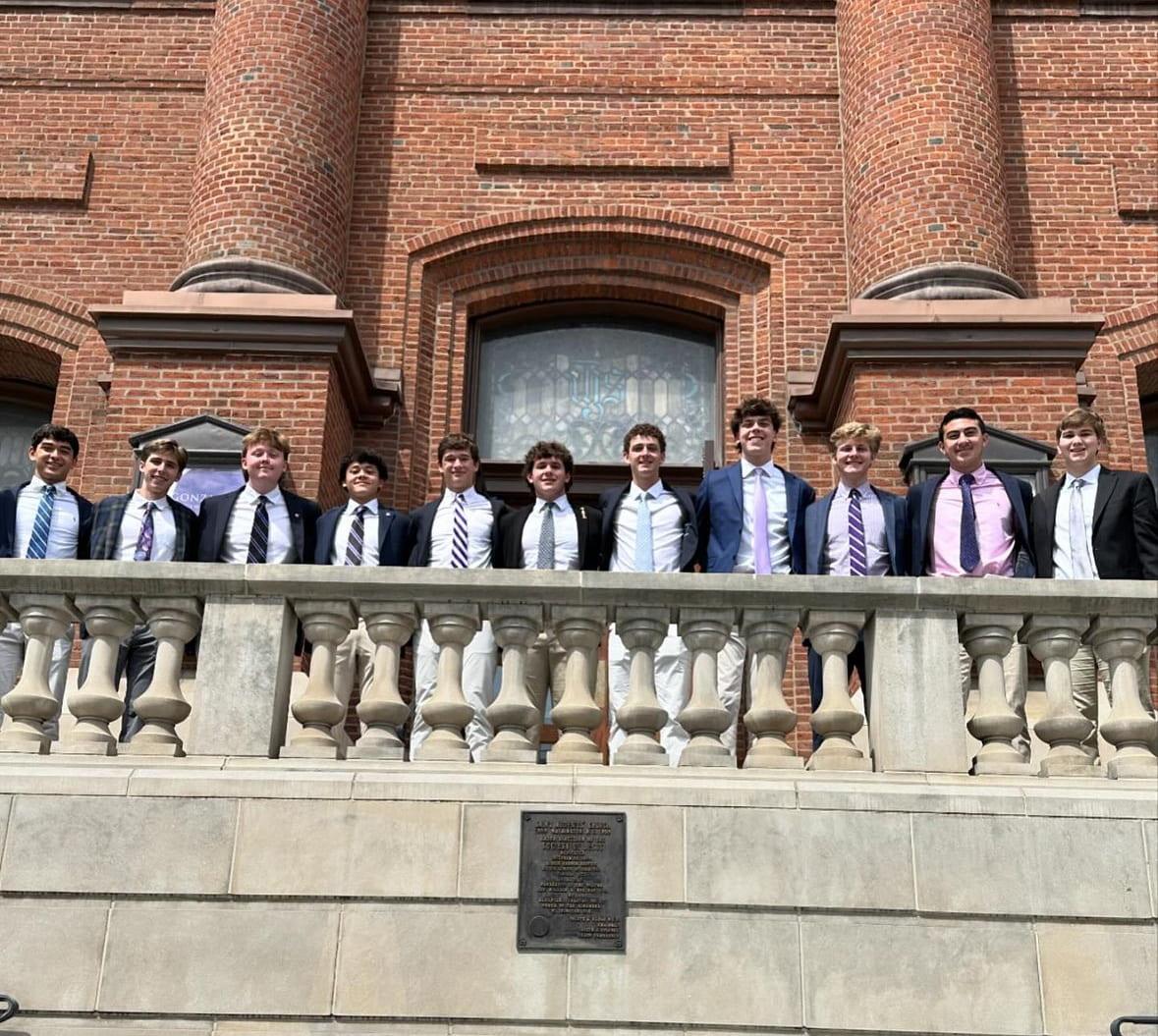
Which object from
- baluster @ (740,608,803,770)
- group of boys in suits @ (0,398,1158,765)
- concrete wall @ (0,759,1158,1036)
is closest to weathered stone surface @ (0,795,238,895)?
concrete wall @ (0,759,1158,1036)

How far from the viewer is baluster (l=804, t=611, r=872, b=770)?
6555 millimetres

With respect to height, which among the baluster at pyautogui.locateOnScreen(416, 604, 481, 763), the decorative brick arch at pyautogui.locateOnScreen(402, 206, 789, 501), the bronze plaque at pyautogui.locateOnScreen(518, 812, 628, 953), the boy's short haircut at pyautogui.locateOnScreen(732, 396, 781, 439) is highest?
the decorative brick arch at pyautogui.locateOnScreen(402, 206, 789, 501)

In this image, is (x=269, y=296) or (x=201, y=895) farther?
(x=269, y=296)

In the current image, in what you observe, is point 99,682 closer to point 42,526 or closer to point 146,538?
point 146,538

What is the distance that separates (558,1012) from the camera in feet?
19.8

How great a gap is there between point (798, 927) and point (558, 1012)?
962 millimetres

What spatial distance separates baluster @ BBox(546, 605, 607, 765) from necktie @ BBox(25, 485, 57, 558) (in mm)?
2677

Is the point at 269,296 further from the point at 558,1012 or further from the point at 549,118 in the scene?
the point at 558,1012

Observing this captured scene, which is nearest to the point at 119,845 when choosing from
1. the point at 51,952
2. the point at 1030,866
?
the point at 51,952

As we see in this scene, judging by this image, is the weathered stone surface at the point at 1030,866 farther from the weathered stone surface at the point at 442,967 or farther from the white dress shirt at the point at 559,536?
the white dress shirt at the point at 559,536

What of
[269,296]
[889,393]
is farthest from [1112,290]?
[269,296]

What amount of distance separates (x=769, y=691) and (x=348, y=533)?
90.9 inches

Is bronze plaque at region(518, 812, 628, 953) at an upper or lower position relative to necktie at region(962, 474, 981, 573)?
lower

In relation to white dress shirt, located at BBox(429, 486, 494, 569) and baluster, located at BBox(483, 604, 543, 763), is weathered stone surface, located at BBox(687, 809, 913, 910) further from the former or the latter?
white dress shirt, located at BBox(429, 486, 494, 569)
